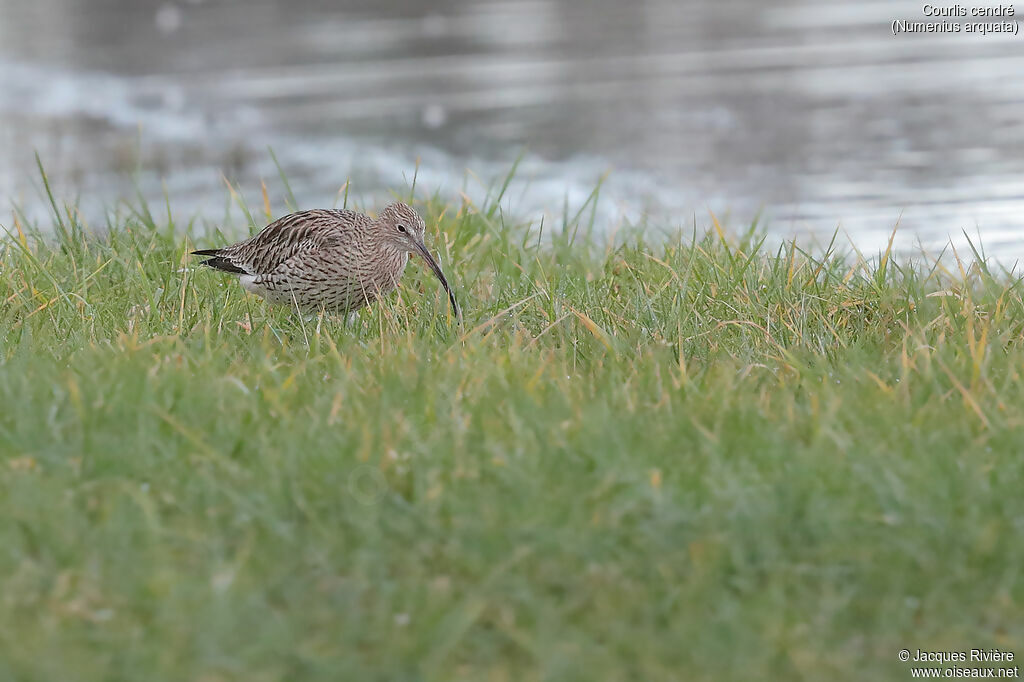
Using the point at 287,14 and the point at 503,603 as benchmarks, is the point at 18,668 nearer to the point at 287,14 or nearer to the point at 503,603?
the point at 503,603

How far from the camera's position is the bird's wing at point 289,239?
7.27 meters

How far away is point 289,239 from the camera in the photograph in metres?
7.39

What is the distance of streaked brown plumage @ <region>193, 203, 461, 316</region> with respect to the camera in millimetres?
7176

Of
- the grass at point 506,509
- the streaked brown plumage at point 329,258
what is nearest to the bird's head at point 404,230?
the streaked brown plumage at point 329,258

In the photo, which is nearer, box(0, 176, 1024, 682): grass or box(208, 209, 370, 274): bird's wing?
box(0, 176, 1024, 682): grass

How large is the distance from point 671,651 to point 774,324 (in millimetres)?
2984

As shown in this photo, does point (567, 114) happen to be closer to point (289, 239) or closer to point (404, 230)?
point (404, 230)

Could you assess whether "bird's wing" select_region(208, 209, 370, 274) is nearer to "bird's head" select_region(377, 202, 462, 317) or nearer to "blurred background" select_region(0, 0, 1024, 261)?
"bird's head" select_region(377, 202, 462, 317)

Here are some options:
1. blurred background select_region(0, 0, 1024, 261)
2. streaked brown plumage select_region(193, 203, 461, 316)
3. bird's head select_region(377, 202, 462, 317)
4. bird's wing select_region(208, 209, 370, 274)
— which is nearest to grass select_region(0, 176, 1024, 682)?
streaked brown plumage select_region(193, 203, 461, 316)

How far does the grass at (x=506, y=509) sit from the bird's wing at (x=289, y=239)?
39.5 inches

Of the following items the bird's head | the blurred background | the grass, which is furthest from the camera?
the blurred background

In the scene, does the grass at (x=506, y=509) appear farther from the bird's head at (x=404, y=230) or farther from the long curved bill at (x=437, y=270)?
the bird's head at (x=404, y=230)

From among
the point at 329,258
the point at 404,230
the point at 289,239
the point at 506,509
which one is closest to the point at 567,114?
the point at 404,230

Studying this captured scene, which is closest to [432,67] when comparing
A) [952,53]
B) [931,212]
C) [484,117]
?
[484,117]
